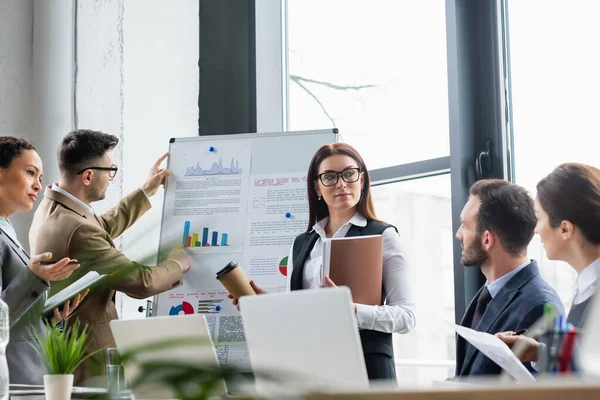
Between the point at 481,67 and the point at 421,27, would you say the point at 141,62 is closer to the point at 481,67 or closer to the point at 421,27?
the point at 421,27

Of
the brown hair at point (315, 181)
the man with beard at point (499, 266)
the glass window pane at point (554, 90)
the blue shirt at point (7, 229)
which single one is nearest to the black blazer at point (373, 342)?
the brown hair at point (315, 181)

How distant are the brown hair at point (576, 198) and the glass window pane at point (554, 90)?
0.90 m

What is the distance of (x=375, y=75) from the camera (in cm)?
416

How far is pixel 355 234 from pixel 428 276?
0.77 m

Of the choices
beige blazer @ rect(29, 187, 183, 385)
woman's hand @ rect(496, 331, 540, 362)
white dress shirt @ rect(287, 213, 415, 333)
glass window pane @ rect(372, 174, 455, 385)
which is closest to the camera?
beige blazer @ rect(29, 187, 183, 385)

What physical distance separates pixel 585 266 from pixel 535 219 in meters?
0.40

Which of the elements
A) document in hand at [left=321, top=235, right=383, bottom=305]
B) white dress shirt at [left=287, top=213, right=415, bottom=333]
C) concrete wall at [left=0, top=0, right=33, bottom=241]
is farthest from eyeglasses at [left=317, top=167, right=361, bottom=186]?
concrete wall at [left=0, top=0, right=33, bottom=241]

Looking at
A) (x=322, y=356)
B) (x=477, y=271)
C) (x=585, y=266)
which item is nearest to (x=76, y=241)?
(x=322, y=356)

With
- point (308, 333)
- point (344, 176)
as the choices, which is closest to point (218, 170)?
point (344, 176)

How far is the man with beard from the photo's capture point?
2.44m

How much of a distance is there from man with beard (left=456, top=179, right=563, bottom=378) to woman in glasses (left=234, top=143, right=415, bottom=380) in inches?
11.2

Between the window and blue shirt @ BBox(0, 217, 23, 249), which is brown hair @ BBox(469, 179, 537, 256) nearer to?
the window

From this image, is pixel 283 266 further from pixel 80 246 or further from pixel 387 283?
pixel 80 246

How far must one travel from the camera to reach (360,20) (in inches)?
169
